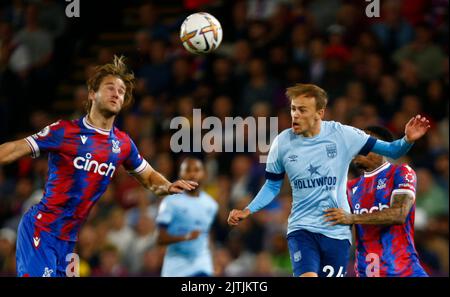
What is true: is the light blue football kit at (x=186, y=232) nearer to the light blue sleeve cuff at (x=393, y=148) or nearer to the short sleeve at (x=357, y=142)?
the short sleeve at (x=357, y=142)

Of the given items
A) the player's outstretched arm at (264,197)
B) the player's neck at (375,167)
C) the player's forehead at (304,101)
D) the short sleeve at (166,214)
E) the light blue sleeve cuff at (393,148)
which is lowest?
the short sleeve at (166,214)

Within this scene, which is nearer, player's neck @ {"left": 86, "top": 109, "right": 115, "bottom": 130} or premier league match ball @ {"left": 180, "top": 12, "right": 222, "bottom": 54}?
player's neck @ {"left": 86, "top": 109, "right": 115, "bottom": 130}

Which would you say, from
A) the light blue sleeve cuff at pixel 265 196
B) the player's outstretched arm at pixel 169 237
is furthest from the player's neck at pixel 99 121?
the player's outstretched arm at pixel 169 237

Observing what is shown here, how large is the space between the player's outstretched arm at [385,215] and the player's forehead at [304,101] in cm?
95

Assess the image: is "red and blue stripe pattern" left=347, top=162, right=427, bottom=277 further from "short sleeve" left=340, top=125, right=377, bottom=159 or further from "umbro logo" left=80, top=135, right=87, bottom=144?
"umbro logo" left=80, top=135, right=87, bottom=144

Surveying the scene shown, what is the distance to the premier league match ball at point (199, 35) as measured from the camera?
32.9ft

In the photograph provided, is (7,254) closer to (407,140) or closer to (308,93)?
(308,93)

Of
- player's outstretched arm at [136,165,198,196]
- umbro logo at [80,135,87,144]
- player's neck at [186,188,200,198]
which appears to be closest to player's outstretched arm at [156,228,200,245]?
player's neck at [186,188,200,198]

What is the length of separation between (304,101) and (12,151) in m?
2.51

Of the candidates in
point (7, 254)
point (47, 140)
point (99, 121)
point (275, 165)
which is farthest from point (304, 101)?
point (7, 254)

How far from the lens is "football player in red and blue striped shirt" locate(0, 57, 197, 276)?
8.11 meters

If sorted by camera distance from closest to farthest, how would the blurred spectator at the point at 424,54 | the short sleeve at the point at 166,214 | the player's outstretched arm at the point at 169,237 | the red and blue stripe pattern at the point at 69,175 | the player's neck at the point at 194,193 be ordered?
the red and blue stripe pattern at the point at 69,175 → the player's outstretched arm at the point at 169,237 → the short sleeve at the point at 166,214 → the player's neck at the point at 194,193 → the blurred spectator at the point at 424,54

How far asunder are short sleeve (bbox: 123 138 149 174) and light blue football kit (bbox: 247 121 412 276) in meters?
1.08

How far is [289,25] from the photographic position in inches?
576
